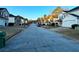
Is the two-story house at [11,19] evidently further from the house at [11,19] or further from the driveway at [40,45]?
the driveway at [40,45]

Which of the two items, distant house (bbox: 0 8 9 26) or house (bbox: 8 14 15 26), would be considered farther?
house (bbox: 8 14 15 26)

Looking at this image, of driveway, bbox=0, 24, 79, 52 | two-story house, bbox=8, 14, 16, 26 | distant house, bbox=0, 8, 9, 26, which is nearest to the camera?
driveway, bbox=0, 24, 79, 52

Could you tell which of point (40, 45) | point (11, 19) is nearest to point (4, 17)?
point (11, 19)

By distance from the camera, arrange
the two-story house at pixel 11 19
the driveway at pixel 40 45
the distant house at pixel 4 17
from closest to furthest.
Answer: the driveway at pixel 40 45, the distant house at pixel 4 17, the two-story house at pixel 11 19

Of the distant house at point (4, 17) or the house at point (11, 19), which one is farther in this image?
the house at point (11, 19)

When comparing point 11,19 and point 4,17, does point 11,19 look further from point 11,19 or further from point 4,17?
point 4,17

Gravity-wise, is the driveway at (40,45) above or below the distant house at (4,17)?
below

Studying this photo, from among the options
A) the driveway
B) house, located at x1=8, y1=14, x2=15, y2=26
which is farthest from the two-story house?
the driveway

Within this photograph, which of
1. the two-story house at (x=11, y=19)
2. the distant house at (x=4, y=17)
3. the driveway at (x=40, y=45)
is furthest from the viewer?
the two-story house at (x=11, y=19)

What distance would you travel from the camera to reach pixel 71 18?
117ft

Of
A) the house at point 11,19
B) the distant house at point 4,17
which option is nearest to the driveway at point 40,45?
the distant house at point 4,17

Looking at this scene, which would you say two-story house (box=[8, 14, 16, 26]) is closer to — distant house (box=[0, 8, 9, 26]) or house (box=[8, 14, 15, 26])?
house (box=[8, 14, 15, 26])

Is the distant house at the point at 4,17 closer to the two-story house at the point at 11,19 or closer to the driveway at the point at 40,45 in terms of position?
the two-story house at the point at 11,19
